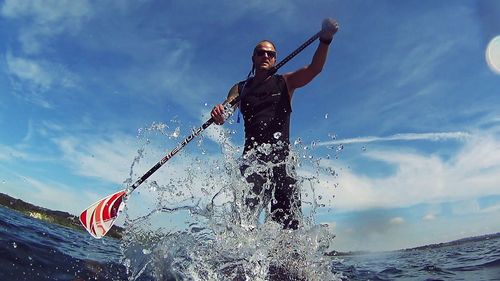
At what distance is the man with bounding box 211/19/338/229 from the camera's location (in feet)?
17.6

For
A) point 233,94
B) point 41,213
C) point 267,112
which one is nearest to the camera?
point 267,112

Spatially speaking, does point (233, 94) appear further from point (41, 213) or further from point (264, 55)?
point (41, 213)

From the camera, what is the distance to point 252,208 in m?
5.31

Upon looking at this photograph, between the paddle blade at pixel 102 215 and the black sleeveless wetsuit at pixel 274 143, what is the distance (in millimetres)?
2694

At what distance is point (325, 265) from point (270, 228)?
3.48 ft

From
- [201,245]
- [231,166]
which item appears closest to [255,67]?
[231,166]

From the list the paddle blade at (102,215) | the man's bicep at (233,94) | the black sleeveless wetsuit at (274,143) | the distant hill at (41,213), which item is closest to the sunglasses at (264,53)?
the black sleeveless wetsuit at (274,143)

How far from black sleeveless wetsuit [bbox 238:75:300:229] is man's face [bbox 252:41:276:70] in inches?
17.0

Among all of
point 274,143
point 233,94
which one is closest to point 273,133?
point 274,143

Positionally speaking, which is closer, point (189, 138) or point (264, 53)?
point (264, 53)

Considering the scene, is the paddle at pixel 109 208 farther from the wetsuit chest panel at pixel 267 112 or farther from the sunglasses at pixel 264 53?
the wetsuit chest panel at pixel 267 112

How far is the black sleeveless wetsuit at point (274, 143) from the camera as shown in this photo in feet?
17.6

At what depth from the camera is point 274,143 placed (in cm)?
543

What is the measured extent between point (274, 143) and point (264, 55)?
1.57 metres
